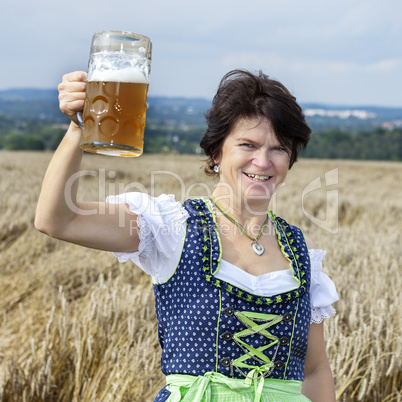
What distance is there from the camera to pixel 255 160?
170cm

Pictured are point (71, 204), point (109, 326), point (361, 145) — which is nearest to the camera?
point (71, 204)

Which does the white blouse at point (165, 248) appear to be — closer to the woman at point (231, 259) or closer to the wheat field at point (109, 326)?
the woman at point (231, 259)

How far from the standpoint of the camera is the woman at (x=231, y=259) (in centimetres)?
158

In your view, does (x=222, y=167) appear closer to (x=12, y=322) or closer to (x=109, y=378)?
(x=109, y=378)

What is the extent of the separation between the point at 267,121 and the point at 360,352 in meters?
1.34

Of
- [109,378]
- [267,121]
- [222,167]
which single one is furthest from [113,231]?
[109,378]

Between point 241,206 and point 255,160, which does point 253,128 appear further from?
point 241,206

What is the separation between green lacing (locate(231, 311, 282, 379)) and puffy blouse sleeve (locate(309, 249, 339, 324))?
23cm

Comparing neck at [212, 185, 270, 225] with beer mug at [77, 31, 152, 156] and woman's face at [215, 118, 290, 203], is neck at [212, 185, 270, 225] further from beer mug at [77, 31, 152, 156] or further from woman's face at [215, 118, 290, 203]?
beer mug at [77, 31, 152, 156]

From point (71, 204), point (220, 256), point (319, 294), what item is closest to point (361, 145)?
point (319, 294)

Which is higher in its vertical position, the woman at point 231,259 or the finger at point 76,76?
the finger at point 76,76

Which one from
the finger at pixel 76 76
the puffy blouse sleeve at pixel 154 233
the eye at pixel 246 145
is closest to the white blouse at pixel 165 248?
the puffy blouse sleeve at pixel 154 233

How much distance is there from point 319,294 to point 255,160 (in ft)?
1.53

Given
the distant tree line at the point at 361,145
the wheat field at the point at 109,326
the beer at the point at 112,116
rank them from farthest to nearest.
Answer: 1. the distant tree line at the point at 361,145
2. the wheat field at the point at 109,326
3. the beer at the point at 112,116
